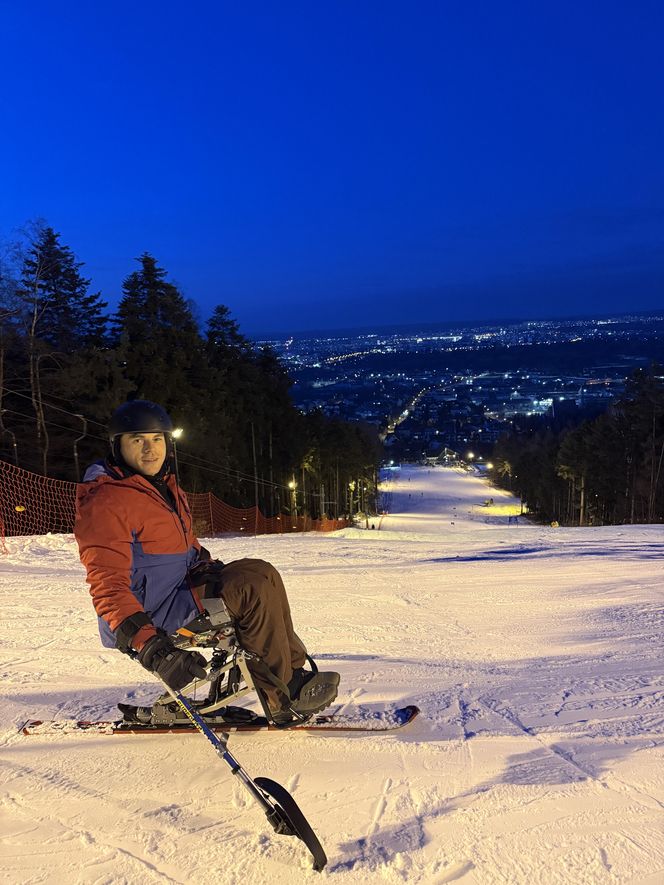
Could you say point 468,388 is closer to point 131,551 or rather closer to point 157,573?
point 157,573

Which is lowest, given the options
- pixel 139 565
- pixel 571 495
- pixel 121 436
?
pixel 571 495

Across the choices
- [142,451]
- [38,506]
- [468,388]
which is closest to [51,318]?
[38,506]

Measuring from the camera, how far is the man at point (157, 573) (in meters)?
2.63

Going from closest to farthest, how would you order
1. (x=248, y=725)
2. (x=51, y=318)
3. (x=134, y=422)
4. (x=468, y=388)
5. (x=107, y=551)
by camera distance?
(x=107, y=551), (x=134, y=422), (x=248, y=725), (x=51, y=318), (x=468, y=388)

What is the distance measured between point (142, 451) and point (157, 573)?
2.06 ft

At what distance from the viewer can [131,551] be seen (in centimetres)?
277

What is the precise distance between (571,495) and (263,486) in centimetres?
3745

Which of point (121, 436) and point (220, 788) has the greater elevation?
point (121, 436)

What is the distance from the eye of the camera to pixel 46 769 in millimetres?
2834

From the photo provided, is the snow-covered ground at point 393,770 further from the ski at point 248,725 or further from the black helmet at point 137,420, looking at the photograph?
the black helmet at point 137,420

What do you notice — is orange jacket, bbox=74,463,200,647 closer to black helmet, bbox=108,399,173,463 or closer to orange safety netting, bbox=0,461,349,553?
black helmet, bbox=108,399,173,463

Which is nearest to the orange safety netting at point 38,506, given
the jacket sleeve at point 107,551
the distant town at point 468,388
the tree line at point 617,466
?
the jacket sleeve at point 107,551

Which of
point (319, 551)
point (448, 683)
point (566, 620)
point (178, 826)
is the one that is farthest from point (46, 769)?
point (319, 551)

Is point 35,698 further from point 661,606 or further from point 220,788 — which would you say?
point 661,606
